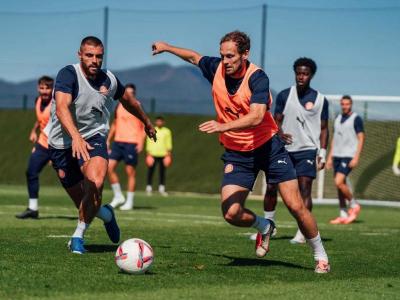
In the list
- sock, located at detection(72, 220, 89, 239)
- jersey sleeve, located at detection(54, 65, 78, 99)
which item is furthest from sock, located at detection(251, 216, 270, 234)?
jersey sleeve, located at detection(54, 65, 78, 99)

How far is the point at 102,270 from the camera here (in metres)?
9.05

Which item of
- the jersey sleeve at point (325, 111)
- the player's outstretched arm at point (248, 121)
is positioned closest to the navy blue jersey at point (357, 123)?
the jersey sleeve at point (325, 111)

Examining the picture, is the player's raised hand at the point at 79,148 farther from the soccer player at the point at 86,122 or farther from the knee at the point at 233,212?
the knee at the point at 233,212


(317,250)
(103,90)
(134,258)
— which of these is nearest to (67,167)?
(103,90)

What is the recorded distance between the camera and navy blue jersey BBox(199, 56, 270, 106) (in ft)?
30.4

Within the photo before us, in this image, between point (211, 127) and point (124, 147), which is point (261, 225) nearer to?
point (211, 127)

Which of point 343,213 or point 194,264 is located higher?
point 194,264

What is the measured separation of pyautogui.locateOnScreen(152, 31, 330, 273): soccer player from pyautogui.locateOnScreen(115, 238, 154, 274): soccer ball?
1.18m

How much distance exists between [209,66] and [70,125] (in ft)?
4.80

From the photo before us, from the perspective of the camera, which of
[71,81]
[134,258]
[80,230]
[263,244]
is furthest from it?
[80,230]

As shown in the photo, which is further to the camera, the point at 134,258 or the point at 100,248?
the point at 100,248

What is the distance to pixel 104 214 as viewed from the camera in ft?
36.5

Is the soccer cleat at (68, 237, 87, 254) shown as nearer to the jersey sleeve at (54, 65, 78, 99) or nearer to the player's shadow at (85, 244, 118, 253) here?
the player's shadow at (85, 244, 118, 253)

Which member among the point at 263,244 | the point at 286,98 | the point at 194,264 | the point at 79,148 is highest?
the point at 286,98
